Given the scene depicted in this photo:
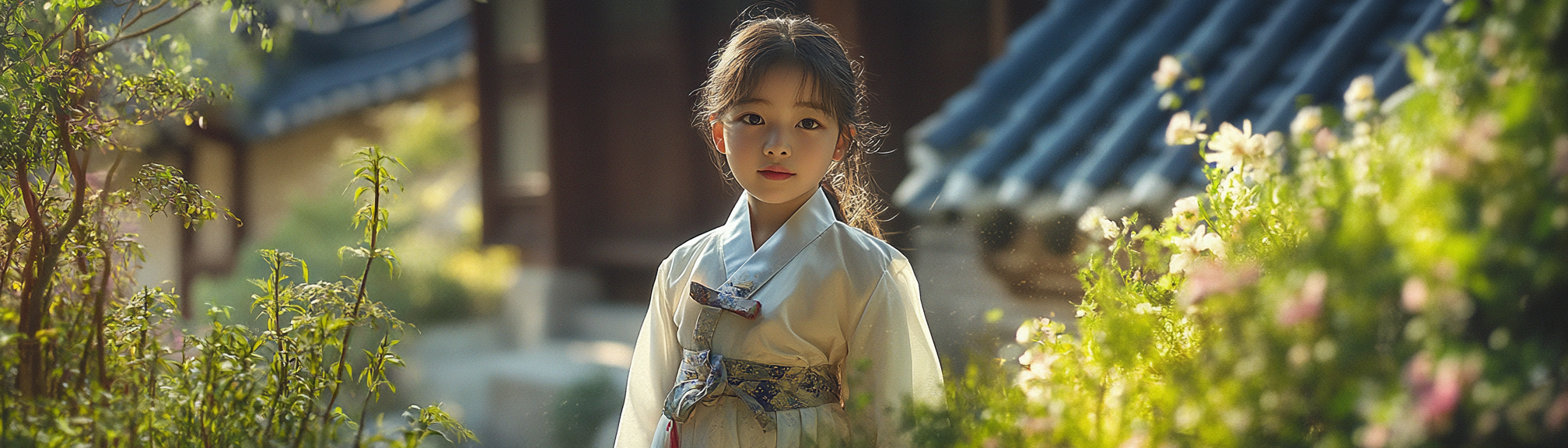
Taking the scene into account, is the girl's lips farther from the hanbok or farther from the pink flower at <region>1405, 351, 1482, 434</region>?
the pink flower at <region>1405, 351, 1482, 434</region>

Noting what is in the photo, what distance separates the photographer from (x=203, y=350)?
1.06 meters

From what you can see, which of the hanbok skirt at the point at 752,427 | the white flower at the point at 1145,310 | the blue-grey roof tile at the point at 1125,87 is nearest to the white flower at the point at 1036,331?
the white flower at the point at 1145,310

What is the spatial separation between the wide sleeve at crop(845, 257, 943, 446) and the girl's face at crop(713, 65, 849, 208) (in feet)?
0.49

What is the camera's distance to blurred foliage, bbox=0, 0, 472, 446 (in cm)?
102

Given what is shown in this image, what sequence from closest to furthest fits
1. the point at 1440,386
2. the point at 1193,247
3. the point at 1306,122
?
the point at 1440,386
the point at 1306,122
the point at 1193,247

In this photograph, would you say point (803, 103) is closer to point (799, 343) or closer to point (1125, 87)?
point (799, 343)

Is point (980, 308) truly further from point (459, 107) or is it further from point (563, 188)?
point (459, 107)

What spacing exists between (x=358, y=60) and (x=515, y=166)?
6.91 ft

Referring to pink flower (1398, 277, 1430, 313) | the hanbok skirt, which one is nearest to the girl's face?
the hanbok skirt

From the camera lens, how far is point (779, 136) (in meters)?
1.07

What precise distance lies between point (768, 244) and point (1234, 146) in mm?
510

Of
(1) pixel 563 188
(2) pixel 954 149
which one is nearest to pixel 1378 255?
(2) pixel 954 149

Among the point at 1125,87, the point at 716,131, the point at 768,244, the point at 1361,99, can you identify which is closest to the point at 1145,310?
the point at 1361,99

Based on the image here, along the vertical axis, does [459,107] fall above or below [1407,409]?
above
